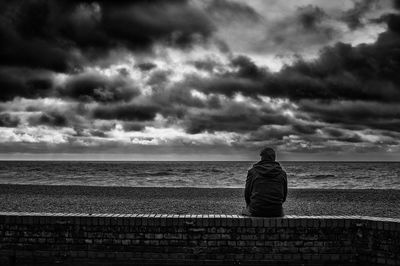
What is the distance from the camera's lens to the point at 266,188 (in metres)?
6.26

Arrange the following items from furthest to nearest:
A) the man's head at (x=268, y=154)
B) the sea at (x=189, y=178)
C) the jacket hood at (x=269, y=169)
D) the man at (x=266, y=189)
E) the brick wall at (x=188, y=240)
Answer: the sea at (x=189, y=178) < the man's head at (x=268, y=154) < the jacket hood at (x=269, y=169) < the man at (x=266, y=189) < the brick wall at (x=188, y=240)

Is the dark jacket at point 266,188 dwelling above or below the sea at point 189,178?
above

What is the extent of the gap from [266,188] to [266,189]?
16 mm

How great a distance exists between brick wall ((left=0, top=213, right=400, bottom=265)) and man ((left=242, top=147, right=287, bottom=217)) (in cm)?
24

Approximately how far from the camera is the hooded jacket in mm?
6207

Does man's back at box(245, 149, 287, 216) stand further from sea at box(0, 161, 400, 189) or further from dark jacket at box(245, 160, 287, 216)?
sea at box(0, 161, 400, 189)

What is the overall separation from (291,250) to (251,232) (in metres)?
0.65

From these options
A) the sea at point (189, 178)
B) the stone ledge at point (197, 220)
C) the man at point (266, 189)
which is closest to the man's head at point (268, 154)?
the man at point (266, 189)

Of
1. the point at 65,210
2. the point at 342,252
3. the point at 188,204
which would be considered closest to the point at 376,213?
the point at 188,204

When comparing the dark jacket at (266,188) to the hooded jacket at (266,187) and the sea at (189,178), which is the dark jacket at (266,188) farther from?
the sea at (189,178)

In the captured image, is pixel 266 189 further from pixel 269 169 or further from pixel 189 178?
pixel 189 178

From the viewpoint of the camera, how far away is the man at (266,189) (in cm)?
619

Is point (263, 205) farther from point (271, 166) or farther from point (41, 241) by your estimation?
point (41, 241)

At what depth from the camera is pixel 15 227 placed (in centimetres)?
612
